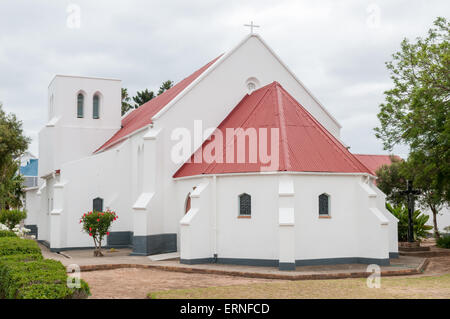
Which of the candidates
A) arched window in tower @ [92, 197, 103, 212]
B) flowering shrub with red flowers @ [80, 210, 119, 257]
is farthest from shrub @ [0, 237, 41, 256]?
arched window in tower @ [92, 197, 103, 212]

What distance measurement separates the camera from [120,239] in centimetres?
2769

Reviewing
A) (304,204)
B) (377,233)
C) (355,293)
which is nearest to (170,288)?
(355,293)

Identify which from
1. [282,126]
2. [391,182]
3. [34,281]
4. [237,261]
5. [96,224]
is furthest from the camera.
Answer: [391,182]

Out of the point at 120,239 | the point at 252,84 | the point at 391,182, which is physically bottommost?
the point at 120,239

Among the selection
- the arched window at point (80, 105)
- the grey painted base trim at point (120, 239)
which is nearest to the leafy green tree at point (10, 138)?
the arched window at point (80, 105)

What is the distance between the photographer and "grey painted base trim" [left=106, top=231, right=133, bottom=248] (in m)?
27.4

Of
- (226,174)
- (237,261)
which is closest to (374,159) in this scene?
(226,174)

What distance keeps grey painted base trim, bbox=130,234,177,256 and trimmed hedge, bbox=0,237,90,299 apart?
8960 millimetres

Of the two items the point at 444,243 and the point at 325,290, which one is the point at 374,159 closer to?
the point at 444,243

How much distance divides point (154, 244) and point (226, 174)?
592cm

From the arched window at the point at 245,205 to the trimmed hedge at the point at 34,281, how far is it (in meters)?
8.78

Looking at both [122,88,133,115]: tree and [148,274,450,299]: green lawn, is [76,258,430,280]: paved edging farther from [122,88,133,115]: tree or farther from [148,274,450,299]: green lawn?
[122,88,133,115]: tree

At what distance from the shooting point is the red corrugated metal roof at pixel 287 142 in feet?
64.5
